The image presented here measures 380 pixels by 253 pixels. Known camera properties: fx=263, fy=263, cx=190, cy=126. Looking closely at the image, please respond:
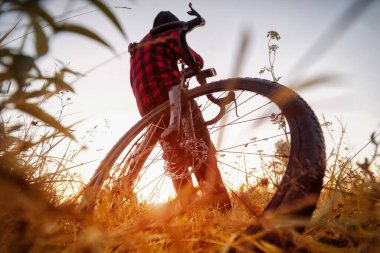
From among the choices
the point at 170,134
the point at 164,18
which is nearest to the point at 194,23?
the point at 170,134

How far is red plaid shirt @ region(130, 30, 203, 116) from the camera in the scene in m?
1.95

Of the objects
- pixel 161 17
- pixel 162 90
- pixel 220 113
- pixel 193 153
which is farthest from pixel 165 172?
pixel 161 17

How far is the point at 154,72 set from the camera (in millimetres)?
1989

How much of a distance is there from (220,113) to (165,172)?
19.8 inches

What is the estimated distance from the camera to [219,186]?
A: 153 cm

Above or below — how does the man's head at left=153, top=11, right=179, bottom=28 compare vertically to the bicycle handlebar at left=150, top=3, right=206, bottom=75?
above

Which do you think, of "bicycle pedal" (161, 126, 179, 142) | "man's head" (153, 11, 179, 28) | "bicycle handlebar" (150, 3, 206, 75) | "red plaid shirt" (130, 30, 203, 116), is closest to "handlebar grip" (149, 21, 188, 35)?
"bicycle handlebar" (150, 3, 206, 75)

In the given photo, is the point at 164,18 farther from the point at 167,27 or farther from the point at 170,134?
the point at 170,134

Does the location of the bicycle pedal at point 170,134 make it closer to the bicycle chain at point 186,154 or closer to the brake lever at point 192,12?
the bicycle chain at point 186,154

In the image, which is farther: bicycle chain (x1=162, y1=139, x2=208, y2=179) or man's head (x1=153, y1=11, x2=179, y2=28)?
man's head (x1=153, y1=11, x2=179, y2=28)

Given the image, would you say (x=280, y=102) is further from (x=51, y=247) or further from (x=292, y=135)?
(x=51, y=247)

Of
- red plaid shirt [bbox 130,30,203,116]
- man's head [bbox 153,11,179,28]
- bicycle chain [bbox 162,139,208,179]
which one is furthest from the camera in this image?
man's head [bbox 153,11,179,28]

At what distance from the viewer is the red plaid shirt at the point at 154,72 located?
6.38ft

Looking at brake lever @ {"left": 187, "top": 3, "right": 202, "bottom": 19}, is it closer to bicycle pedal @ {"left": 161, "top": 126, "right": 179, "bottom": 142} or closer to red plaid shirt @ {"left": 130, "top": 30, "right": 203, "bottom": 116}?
red plaid shirt @ {"left": 130, "top": 30, "right": 203, "bottom": 116}
